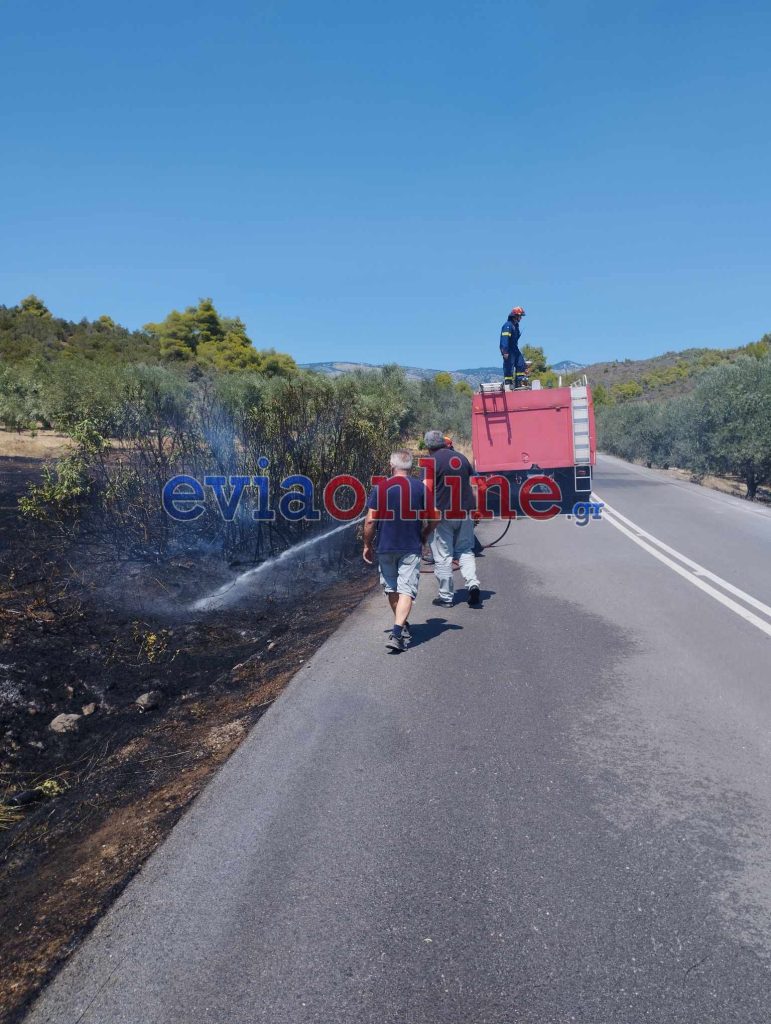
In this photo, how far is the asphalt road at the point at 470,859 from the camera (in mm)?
2410

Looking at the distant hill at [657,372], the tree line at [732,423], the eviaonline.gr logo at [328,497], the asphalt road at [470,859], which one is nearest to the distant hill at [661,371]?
the distant hill at [657,372]

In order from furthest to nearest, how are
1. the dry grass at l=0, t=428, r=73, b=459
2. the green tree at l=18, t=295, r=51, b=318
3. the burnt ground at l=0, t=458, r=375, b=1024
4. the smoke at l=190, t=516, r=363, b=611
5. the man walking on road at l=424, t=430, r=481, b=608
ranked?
1. the green tree at l=18, t=295, r=51, b=318
2. the dry grass at l=0, t=428, r=73, b=459
3. the smoke at l=190, t=516, r=363, b=611
4. the man walking on road at l=424, t=430, r=481, b=608
5. the burnt ground at l=0, t=458, r=375, b=1024

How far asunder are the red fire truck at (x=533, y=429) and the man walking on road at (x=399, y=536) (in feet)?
23.5

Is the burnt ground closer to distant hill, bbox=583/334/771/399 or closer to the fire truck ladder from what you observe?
the fire truck ladder

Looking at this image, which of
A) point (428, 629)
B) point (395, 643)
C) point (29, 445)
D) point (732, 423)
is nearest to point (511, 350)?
point (428, 629)

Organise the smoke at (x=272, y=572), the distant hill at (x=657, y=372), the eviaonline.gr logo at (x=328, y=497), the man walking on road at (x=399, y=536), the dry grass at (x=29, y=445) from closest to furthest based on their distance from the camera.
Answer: the man walking on road at (x=399, y=536) → the eviaonline.gr logo at (x=328, y=497) → the smoke at (x=272, y=572) → the dry grass at (x=29, y=445) → the distant hill at (x=657, y=372)

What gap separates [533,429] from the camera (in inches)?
533

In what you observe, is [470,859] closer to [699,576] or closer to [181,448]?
[699,576]

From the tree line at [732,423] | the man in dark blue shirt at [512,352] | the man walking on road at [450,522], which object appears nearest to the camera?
the man walking on road at [450,522]

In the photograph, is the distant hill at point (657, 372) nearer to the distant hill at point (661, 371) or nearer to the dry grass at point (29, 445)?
the distant hill at point (661, 371)

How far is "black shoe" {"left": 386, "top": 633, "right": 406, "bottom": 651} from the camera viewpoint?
6090 millimetres

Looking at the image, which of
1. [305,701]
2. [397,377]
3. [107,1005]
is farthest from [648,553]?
[397,377]

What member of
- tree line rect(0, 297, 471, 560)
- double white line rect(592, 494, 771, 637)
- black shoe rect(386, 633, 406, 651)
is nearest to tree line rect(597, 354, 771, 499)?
double white line rect(592, 494, 771, 637)

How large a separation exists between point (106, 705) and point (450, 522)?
3.86 meters
